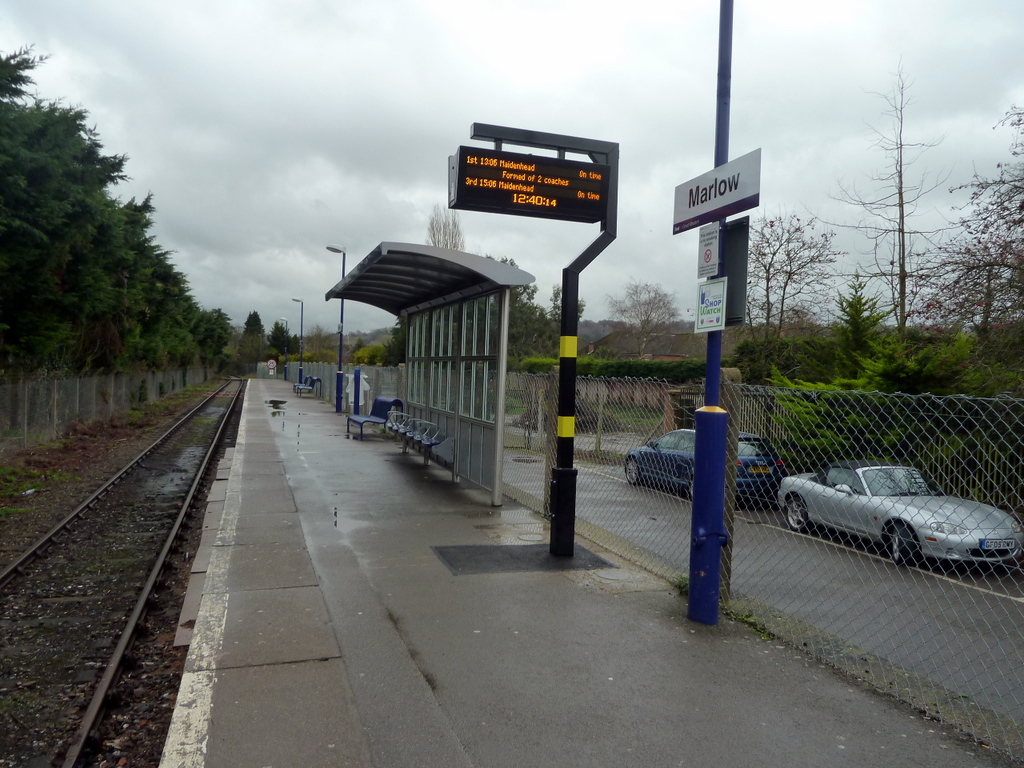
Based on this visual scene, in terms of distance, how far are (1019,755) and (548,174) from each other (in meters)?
5.89

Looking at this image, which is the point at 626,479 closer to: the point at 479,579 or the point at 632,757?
the point at 479,579

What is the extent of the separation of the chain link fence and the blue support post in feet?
44.9

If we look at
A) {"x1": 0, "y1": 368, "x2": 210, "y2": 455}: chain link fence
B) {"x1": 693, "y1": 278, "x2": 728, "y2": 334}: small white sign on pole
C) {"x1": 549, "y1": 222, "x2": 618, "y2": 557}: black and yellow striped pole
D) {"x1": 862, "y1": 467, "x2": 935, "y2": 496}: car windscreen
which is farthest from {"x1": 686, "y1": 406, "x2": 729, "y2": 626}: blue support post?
{"x1": 0, "y1": 368, "x2": 210, "y2": 455}: chain link fence

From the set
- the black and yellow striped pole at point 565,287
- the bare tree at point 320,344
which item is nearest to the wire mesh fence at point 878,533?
the black and yellow striped pole at point 565,287

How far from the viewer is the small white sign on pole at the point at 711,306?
18.3 feet

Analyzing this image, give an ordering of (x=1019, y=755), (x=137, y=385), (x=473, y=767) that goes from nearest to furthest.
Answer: (x=473, y=767), (x=1019, y=755), (x=137, y=385)

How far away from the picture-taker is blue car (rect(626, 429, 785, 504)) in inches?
273

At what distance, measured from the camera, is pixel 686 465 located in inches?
313

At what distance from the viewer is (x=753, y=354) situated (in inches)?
899

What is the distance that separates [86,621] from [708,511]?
494 cm

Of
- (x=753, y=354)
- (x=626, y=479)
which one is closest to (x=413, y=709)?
(x=626, y=479)

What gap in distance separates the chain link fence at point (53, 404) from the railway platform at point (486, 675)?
9996 millimetres

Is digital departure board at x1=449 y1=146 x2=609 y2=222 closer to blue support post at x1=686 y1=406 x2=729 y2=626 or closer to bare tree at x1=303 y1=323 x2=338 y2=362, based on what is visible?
blue support post at x1=686 y1=406 x2=729 y2=626

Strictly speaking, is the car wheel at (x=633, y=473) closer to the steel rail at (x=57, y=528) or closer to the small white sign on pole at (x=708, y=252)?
the small white sign on pole at (x=708, y=252)
